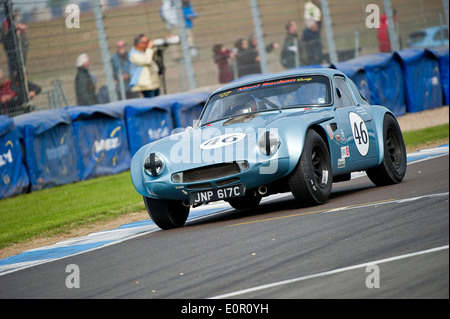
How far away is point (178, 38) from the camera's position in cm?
1759

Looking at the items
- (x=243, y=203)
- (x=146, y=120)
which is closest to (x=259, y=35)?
(x=146, y=120)

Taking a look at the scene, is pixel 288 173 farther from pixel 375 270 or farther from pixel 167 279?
pixel 375 270

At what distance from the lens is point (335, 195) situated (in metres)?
8.59

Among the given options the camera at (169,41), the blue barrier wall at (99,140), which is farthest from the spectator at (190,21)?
the blue barrier wall at (99,140)

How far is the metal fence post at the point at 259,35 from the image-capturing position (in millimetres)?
18172

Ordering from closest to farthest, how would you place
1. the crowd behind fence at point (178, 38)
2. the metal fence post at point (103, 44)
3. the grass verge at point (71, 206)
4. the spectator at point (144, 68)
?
1. the grass verge at point (71, 206)
2. the crowd behind fence at point (178, 38)
3. the metal fence post at point (103, 44)
4. the spectator at point (144, 68)

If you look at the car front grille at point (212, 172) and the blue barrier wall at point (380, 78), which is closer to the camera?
the car front grille at point (212, 172)

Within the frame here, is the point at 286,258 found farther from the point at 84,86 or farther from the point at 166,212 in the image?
the point at 84,86

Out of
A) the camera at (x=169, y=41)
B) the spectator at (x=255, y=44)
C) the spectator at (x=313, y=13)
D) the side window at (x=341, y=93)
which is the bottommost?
the side window at (x=341, y=93)

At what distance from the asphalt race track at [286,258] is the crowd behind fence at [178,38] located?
324 inches

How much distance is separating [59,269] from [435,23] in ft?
61.5

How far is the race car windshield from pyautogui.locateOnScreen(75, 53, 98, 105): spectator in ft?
26.4

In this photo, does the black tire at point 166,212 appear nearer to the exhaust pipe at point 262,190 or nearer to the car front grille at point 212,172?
the car front grille at point 212,172
